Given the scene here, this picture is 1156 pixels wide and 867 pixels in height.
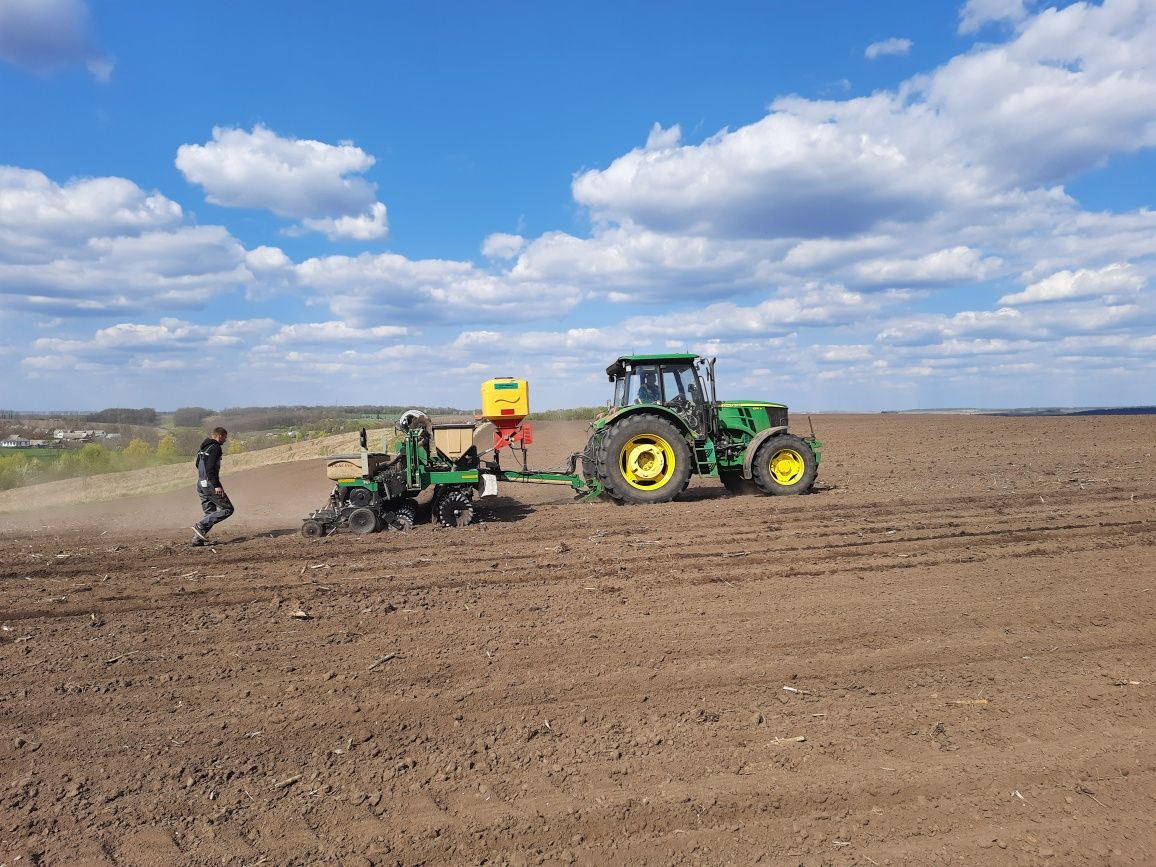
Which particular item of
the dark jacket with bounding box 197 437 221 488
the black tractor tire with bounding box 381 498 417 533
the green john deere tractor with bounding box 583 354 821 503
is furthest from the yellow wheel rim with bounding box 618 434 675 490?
the dark jacket with bounding box 197 437 221 488

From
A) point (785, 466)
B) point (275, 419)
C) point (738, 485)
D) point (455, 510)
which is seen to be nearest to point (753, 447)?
point (785, 466)

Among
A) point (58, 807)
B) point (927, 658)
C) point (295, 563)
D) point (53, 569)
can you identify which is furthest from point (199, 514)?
point (927, 658)

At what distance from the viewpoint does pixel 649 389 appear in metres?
12.1

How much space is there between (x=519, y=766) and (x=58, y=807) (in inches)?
83.5

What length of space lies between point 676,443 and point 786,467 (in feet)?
6.70

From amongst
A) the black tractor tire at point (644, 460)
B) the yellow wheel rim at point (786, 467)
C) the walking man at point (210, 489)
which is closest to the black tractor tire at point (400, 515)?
the walking man at point (210, 489)

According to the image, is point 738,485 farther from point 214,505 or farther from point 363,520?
point 214,505

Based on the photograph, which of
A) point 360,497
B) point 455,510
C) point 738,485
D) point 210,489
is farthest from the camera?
point 738,485

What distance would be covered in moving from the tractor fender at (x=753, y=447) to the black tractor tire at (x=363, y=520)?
18.9 feet

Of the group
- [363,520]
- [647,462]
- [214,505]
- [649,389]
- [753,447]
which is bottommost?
[363,520]

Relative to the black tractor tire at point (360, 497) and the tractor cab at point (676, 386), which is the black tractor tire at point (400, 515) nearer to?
the black tractor tire at point (360, 497)

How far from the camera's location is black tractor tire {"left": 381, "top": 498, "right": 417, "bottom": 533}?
33.6ft

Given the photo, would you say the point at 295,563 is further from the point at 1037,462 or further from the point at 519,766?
the point at 1037,462

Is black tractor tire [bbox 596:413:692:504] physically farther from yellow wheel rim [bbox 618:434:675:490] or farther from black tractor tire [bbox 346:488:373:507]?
black tractor tire [bbox 346:488:373:507]
